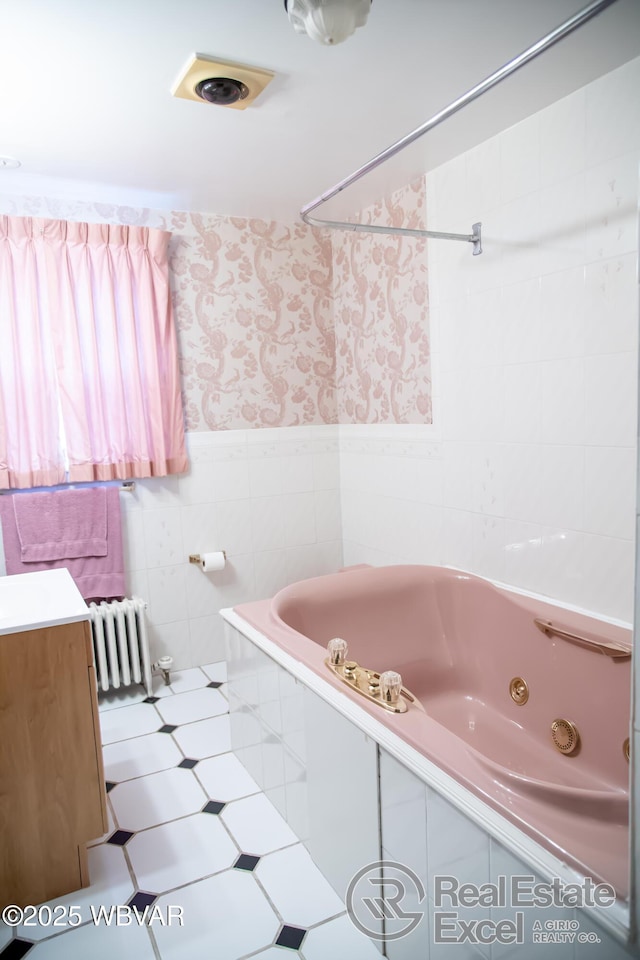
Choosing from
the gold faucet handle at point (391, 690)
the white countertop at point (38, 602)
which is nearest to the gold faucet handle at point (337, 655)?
the gold faucet handle at point (391, 690)

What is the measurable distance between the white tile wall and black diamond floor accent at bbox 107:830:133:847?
5.04ft

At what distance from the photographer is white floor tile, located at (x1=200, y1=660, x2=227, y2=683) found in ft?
9.99

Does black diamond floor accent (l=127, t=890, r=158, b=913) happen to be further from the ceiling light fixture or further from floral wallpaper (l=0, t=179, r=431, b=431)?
the ceiling light fixture

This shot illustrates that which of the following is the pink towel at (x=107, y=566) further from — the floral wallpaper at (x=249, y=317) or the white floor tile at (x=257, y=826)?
the white floor tile at (x=257, y=826)

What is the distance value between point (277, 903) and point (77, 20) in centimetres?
223

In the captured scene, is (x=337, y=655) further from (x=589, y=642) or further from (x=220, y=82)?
(x=220, y=82)

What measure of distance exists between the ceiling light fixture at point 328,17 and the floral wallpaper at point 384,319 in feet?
4.23

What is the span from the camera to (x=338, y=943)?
4.86 feet

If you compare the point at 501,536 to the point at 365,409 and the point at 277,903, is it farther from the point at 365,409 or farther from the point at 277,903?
the point at 277,903

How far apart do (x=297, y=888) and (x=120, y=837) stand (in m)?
0.60

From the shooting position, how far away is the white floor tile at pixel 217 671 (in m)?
3.04

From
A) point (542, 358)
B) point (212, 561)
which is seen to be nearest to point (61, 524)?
point (212, 561)

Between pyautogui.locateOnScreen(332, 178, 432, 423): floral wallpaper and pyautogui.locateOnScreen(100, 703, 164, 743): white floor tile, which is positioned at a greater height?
pyautogui.locateOnScreen(332, 178, 432, 423): floral wallpaper

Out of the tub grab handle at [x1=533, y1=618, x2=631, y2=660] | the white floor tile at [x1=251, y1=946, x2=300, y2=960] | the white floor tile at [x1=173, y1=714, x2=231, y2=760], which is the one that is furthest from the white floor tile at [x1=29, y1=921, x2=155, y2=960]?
the tub grab handle at [x1=533, y1=618, x2=631, y2=660]
